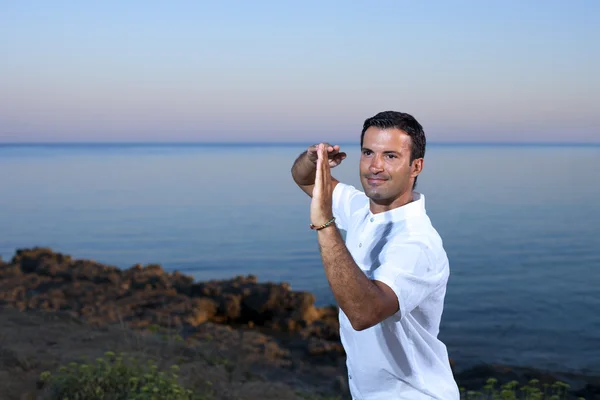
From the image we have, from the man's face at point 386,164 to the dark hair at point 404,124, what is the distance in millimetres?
21

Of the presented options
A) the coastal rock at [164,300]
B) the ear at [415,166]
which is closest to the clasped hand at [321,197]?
the ear at [415,166]

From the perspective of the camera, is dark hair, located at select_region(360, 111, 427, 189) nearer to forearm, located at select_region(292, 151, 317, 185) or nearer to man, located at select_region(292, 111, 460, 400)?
man, located at select_region(292, 111, 460, 400)

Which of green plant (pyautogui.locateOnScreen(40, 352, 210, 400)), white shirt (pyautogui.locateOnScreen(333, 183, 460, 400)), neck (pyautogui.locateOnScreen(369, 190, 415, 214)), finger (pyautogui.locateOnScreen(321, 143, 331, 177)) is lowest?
green plant (pyautogui.locateOnScreen(40, 352, 210, 400))

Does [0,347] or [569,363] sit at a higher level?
[0,347]

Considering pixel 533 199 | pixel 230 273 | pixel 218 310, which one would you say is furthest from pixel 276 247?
pixel 533 199

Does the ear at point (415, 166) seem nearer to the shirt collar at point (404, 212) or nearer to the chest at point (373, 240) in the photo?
the shirt collar at point (404, 212)

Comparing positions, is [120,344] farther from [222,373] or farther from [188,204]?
[188,204]

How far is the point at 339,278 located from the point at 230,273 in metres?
17.7

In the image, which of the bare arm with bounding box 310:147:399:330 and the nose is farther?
the nose

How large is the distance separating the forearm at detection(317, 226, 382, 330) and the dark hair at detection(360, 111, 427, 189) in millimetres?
864

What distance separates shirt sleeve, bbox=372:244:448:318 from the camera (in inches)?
120

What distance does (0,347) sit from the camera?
26.7 ft

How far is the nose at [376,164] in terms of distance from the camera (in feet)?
11.6

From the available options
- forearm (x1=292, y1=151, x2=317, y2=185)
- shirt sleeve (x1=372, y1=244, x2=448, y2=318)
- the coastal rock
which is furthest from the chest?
the coastal rock
